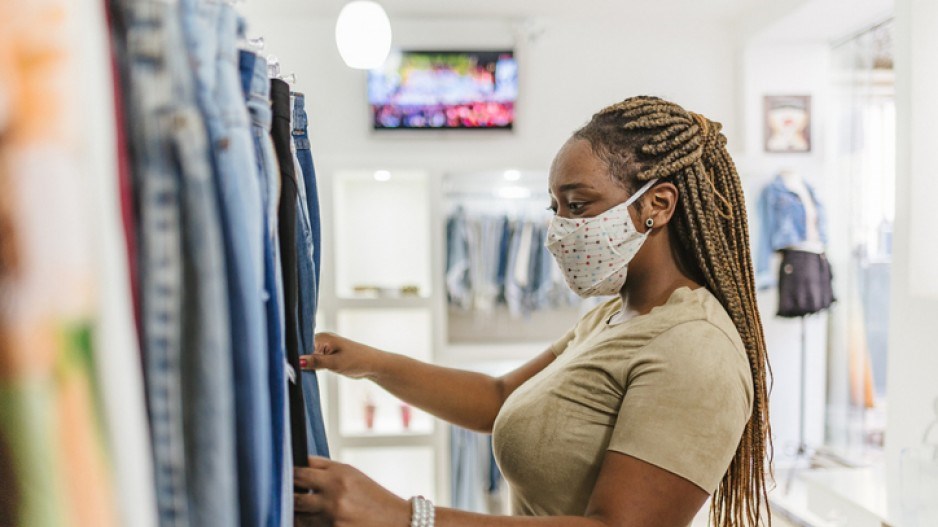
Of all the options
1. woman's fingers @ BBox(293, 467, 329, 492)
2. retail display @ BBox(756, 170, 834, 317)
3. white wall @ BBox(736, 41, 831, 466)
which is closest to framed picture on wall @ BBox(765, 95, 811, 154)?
white wall @ BBox(736, 41, 831, 466)

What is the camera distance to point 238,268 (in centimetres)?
50

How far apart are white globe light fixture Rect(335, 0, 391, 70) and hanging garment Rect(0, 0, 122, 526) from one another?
241 centimetres

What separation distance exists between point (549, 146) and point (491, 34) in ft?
2.70

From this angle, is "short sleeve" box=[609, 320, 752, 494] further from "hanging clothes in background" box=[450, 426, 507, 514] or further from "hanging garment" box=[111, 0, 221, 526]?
"hanging clothes in background" box=[450, 426, 507, 514]

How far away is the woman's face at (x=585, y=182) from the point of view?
1134mm

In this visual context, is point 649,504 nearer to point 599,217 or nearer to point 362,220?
point 599,217

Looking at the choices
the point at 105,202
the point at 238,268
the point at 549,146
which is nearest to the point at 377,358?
the point at 238,268

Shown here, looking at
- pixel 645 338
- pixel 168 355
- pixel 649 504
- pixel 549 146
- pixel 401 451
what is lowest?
pixel 401 451

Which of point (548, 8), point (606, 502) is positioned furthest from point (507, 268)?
point (606, 502)

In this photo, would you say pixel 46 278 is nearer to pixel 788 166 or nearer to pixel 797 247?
pixel 797 247

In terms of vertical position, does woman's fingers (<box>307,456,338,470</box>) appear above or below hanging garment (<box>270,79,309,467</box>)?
below

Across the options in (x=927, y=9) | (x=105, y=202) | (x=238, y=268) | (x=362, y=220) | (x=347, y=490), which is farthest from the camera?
(x=362, y=220)

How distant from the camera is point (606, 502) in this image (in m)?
0.90

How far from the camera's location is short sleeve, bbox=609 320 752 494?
0.90 meters
